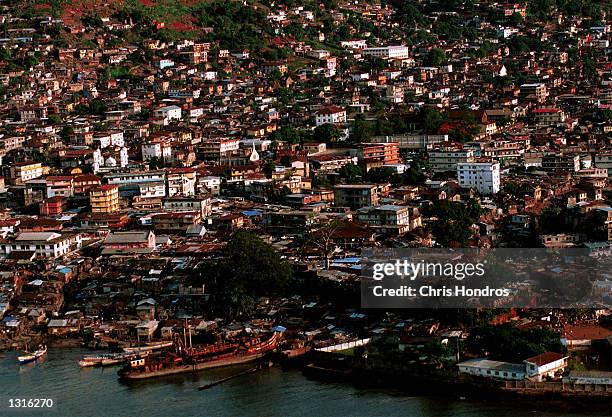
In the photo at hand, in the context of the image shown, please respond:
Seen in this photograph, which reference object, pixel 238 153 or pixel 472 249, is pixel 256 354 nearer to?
pixel 472 249

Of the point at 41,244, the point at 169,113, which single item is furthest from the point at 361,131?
the point at 41,244

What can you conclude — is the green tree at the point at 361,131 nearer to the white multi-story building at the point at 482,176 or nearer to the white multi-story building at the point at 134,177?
the white multi-story building at the point at 482,176

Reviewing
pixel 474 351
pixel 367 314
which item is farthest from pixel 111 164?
pixel 474 351

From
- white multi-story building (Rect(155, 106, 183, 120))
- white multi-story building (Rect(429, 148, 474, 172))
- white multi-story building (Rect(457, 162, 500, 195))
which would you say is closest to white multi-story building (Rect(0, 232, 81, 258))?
white multi-story building (Rect(457, 162, 500, 195))

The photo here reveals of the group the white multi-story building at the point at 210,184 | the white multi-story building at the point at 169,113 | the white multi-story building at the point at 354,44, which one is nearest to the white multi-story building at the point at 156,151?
the white multi-story building at the point at 210,184

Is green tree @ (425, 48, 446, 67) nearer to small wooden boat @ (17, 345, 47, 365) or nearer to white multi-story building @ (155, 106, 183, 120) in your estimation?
white multi-story building @ (155, 106, 183, 120)

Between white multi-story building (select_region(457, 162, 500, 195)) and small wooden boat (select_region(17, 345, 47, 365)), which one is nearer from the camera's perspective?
small wooden boat (select_region(17, 345, 47, 365))
